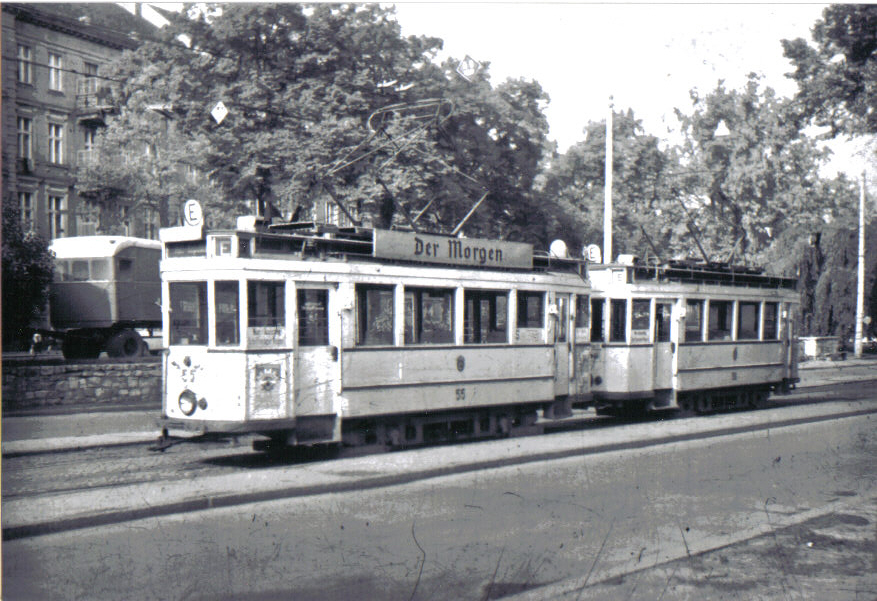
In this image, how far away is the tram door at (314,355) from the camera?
11.9m

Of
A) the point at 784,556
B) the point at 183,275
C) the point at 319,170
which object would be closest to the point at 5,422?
the point at 183,275

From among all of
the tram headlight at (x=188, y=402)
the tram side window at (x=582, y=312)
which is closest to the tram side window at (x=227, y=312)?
the tram headlight at (x=188, y=402)

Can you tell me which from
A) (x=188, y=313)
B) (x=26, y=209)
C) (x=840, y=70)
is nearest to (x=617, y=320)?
(x=840, y=70)

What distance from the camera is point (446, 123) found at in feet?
79.2

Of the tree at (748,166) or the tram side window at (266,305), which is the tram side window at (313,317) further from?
the tree at (748,166)

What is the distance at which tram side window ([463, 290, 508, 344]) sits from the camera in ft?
46.3

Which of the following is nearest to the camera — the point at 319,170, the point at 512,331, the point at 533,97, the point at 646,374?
the point at 512,331

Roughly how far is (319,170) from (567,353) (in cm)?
867

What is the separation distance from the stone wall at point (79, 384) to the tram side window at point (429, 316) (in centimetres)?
915

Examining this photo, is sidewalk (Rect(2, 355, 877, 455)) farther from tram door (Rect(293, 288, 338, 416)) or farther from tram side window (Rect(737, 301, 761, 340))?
A: tram side window (Rect(737, 301, 761, 340))

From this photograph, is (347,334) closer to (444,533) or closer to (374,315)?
(374,315)

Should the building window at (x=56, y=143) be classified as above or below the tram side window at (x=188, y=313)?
above

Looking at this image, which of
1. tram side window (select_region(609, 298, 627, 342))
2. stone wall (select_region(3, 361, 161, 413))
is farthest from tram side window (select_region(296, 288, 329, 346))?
stone wall (select_region(3, 361, 161, 413))

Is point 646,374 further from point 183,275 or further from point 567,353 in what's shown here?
point 183,275
